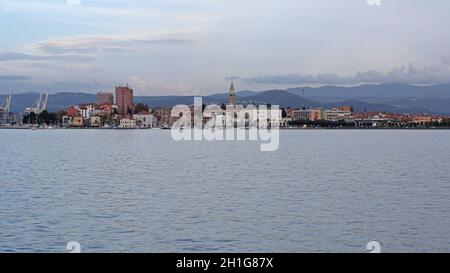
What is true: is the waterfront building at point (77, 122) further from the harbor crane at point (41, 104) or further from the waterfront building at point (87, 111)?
the harbor crane at point (41, 104)

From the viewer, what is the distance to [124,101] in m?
167

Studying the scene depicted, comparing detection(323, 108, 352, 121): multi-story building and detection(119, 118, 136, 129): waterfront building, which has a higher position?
detection(323, 108, 352, 121): multi-story building

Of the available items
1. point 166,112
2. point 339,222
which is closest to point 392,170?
point 339,222

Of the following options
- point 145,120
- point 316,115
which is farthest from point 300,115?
point 145,120

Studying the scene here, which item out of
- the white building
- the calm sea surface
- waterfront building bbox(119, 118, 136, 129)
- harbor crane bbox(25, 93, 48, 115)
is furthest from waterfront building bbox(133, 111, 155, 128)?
the calm sea surface

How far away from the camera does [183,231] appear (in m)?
12.3

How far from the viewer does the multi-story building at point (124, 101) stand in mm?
163875

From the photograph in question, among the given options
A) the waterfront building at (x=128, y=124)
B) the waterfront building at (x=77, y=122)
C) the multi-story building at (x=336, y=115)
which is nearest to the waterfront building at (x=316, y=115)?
the multi-story building at (x=336, y=115)

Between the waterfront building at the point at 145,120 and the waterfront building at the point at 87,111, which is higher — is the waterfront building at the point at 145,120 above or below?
below

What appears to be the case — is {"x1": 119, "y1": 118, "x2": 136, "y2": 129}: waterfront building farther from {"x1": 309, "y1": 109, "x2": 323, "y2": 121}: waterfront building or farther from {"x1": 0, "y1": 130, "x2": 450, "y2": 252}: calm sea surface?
{"x1": 0, "y1": 130, "x2": 450, "y2": 252}: calm sea surface

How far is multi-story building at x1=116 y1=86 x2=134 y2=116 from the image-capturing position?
16388 cm

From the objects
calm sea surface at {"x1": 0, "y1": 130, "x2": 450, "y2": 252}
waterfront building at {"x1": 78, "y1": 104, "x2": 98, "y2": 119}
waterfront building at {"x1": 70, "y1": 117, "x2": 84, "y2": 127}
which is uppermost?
waterfront building at {"x1": 78, "y1": 104, "x2": 98, "y2": 119}
